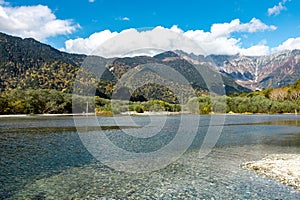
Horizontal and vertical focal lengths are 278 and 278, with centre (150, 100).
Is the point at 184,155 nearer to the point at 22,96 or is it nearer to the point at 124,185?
the point at 124,185

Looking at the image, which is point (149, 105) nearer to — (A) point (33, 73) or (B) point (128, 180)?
(A) point (33, 73)

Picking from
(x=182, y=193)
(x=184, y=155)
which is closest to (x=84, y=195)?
(x=182, y=193)

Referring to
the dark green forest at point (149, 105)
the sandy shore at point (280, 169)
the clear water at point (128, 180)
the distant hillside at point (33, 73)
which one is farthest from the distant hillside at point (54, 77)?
the clear water at point (128, 180)

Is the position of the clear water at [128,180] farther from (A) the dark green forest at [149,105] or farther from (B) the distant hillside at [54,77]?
(B) the distant hillside at [54,77]

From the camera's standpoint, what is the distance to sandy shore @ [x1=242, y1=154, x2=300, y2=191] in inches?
558

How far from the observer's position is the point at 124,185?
13945 mm

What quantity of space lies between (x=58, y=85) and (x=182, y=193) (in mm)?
152551

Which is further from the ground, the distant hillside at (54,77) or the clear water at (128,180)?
the distant hillside at (54,77)

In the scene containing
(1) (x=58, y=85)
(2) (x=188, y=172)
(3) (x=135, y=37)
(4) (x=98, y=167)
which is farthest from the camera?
(1) (x=58, y=85)

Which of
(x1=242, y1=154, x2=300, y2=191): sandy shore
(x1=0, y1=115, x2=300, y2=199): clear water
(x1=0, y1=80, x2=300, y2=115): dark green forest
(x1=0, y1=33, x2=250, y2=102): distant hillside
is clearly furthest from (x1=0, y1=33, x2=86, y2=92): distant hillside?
(x1=242, y1=154, x2=300, y2=191): sandy shore

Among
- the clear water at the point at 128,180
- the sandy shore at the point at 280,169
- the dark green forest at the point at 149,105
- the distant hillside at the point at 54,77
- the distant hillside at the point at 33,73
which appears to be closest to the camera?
the clear water at the point at 128,180

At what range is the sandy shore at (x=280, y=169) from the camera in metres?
14.2

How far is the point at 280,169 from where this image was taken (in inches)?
645

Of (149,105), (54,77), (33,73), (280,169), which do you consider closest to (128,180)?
(280,169)
